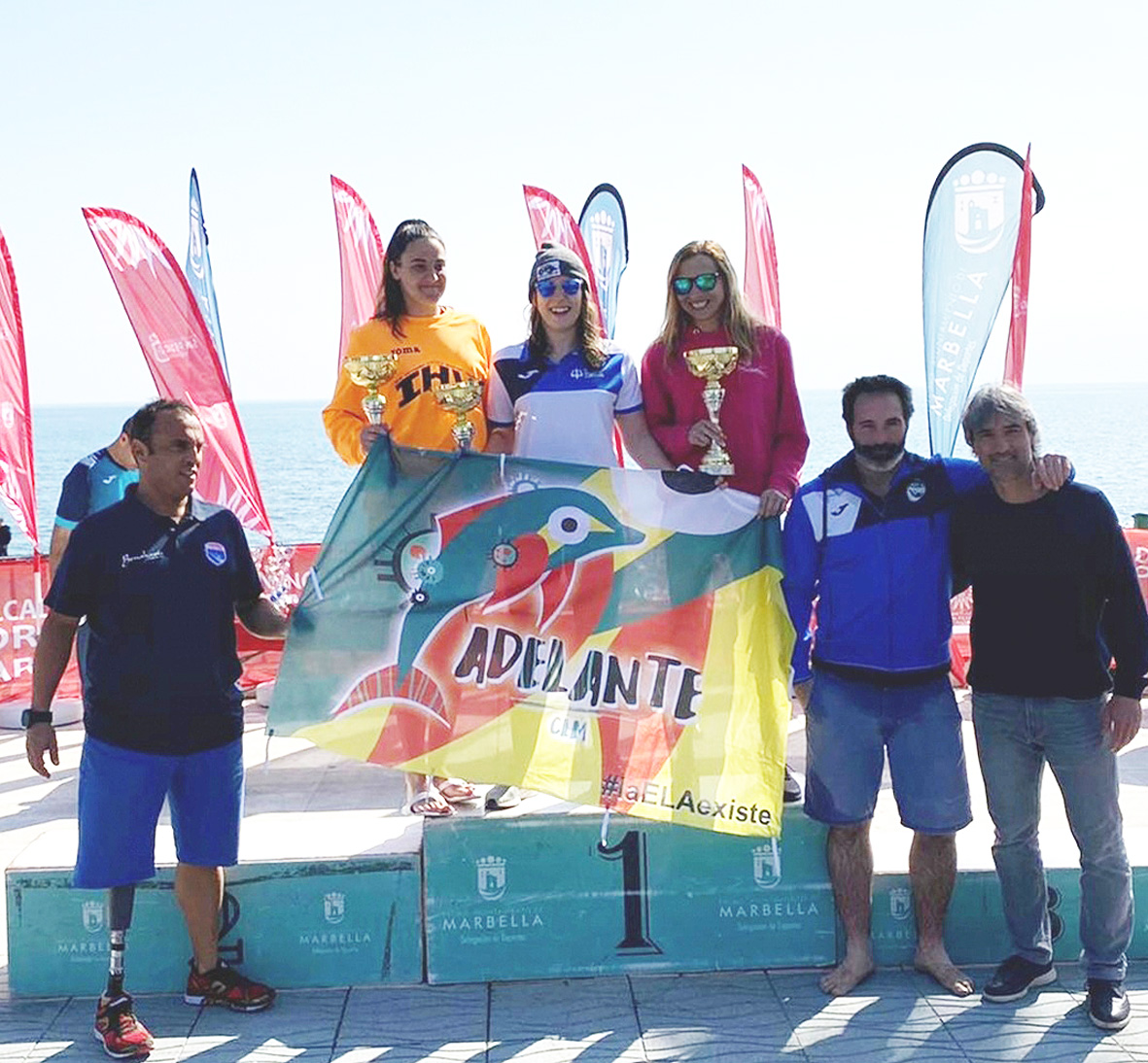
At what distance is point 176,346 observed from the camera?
28.6 feet

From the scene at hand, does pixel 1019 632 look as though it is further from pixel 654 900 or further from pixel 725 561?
pixel 654 900

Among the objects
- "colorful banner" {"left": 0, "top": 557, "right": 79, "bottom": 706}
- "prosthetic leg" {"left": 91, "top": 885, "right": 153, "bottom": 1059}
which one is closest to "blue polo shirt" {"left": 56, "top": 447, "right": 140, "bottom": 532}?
"prosthetic leg" {"left": 91, "top": 885, "right": 153, "bottom": 1059}

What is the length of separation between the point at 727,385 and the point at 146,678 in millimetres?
1915

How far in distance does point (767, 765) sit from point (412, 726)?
1.05m

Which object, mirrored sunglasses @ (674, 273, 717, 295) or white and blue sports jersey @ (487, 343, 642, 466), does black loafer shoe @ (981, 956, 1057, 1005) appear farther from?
mirrored sunglasses @ (674, 273, 717, 295)

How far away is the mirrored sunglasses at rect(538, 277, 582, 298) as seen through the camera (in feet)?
13.2

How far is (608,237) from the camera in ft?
42.7

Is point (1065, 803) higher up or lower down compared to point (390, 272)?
lower down

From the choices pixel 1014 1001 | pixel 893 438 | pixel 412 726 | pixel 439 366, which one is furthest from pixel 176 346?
pixel 1014 1001

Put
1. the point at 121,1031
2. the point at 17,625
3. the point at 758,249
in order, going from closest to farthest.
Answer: the point at 121,1031 → the point at 17,625 → the point at 758,249

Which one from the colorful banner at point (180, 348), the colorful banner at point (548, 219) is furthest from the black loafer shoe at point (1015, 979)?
the colorful banner at point (548, 219)

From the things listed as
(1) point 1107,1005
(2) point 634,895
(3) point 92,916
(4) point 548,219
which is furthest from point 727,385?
(4) point 548,219

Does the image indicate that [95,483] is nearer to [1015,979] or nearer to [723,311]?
[723,311]

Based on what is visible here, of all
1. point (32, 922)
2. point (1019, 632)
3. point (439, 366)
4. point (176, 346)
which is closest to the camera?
point (1019, 632)
